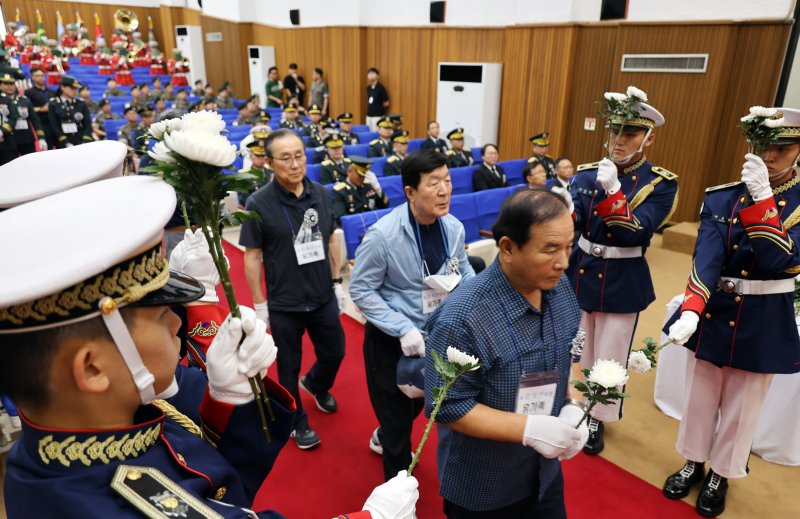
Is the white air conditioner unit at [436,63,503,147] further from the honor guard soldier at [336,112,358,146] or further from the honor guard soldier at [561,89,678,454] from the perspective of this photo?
the honor guard soldier at [561,89,678,454]

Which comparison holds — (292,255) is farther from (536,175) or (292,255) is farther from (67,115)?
(67,115)

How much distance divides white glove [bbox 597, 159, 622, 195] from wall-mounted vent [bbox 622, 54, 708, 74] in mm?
5168

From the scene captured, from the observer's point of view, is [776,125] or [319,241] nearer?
[776,125]

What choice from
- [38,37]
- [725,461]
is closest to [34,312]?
[725,461]

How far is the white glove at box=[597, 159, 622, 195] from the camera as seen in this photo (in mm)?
2570

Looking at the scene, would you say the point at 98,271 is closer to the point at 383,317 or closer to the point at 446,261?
the point at 383,317

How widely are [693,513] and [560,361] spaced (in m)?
1.68

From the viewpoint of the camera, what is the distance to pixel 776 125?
2.11 metres

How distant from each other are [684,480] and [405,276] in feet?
5.96

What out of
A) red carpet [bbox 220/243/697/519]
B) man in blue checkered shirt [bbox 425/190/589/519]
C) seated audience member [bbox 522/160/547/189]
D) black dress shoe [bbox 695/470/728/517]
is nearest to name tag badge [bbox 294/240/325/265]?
red carpet [bbox 220/243/697/519]

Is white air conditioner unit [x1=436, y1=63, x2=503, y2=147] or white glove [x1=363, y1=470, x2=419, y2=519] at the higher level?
white air conditioner unit [x1=436, y1=63, x2=503, y2=147]

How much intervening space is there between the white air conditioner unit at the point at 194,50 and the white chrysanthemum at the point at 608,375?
18749 mm

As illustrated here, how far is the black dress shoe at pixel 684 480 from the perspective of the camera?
2625mm

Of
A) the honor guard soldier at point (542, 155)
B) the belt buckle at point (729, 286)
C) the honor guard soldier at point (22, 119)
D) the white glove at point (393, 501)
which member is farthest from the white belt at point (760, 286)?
the honor guard soldier at point (22, 119)
